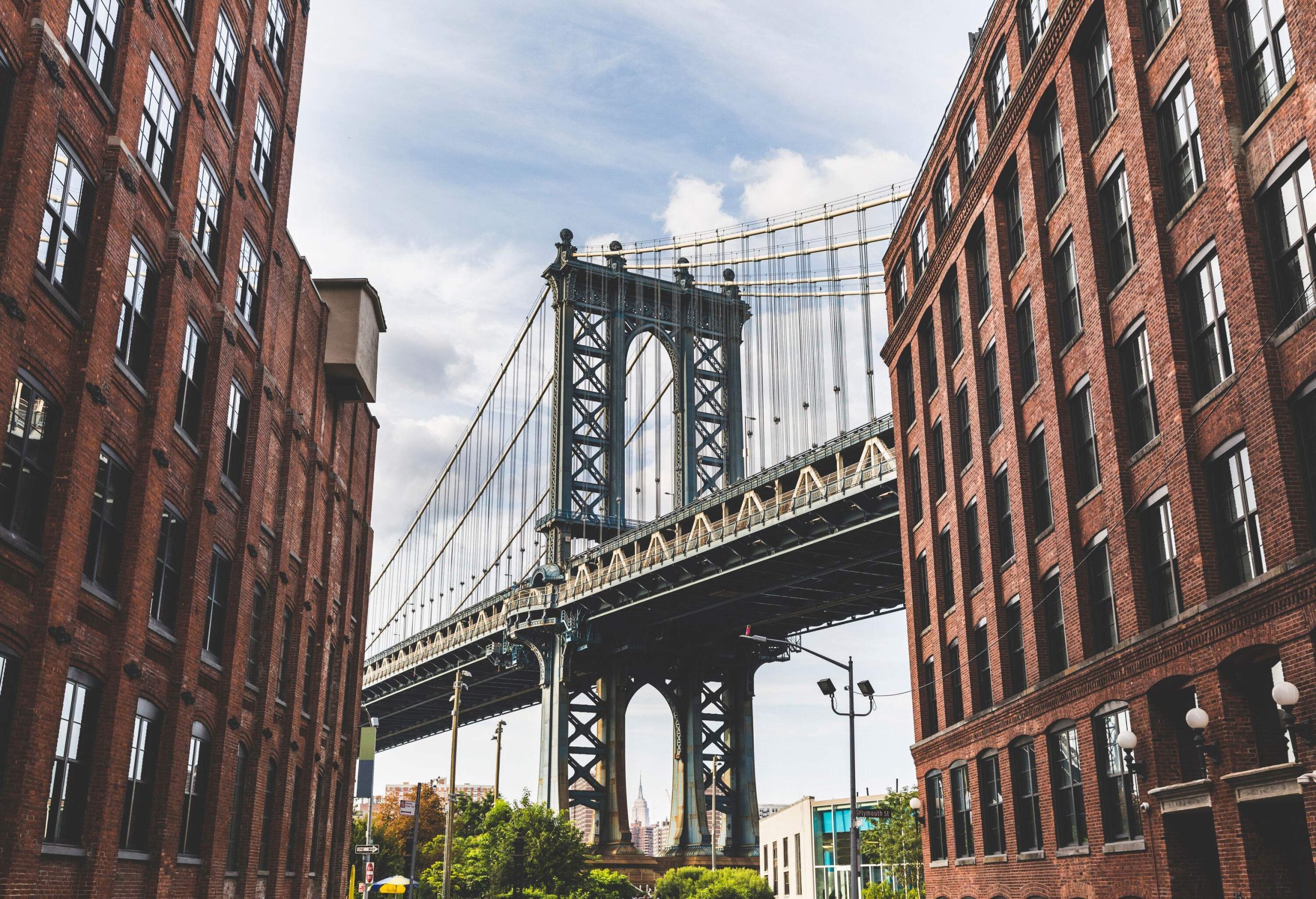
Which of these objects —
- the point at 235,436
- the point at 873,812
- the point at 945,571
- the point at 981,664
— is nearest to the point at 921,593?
the point at 945,571

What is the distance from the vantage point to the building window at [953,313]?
119 feet

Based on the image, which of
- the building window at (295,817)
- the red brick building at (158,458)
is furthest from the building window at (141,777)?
the building window at (295,817)

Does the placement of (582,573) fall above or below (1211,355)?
above

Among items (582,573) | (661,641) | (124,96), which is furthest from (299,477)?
(661,641)

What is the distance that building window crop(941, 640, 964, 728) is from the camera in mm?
35625

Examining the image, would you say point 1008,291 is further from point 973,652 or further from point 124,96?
point 124,96

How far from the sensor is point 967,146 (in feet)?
115

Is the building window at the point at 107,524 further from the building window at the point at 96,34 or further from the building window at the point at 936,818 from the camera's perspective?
the building window at the point at 936,818

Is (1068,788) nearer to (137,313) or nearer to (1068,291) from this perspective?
(1068,291)

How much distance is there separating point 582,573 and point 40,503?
178 ft

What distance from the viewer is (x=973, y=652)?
110 ft

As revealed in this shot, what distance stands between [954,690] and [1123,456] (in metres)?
13.9

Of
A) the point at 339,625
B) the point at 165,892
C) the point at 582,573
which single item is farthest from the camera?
the point at 582,573

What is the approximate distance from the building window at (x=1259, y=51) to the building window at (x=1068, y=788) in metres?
12.5
